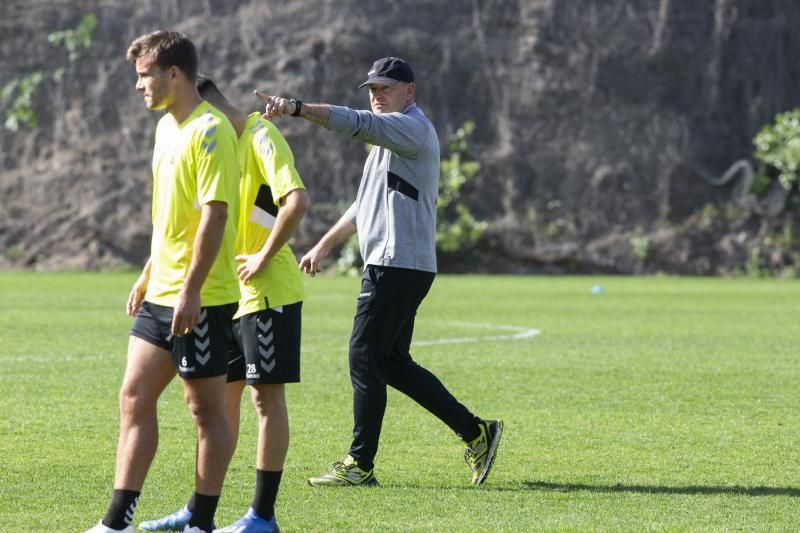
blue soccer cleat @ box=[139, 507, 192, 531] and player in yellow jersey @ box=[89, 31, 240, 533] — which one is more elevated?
player in yellow jersey @ box=[89, 31, 240, 533]

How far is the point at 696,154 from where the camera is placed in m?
46.1

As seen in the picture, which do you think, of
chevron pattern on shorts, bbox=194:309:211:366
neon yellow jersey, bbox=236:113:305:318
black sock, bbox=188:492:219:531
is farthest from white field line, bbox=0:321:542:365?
chevron pattern on shorts, bbox=194:309:211:366

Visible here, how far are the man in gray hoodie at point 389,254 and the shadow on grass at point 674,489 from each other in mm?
420

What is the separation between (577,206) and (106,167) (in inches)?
614

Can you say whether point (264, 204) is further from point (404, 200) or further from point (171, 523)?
point (171, 523)

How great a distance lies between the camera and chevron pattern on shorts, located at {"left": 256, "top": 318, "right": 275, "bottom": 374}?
6.21 m

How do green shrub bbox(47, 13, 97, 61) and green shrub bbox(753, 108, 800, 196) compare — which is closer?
green shrub bbox(753, 108, 800, 196)

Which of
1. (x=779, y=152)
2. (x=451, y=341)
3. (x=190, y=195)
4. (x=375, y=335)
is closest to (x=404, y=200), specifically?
(x=375, y=335)

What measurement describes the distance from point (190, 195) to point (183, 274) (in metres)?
0.31

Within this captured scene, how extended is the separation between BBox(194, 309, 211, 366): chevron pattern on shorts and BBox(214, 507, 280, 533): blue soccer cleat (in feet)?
2.83

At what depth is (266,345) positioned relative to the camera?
246 inches

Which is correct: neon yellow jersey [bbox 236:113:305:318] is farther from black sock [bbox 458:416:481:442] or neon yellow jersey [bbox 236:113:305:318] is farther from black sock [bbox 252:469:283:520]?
black sock [bbox 458:416:481:442]

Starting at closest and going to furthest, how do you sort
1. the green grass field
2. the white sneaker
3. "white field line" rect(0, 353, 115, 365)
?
the white sneaker → the green grass field → "white field line" rect(0, 353, 115, 365)

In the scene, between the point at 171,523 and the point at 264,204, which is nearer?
the point at 171,523
